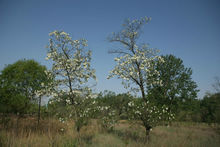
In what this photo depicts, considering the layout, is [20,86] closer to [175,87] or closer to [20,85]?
[20,85]

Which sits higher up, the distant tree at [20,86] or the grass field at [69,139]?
the distant tree at [20,86]

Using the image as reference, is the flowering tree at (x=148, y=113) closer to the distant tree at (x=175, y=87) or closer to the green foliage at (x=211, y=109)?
the green foliage at (x=211, y=109)

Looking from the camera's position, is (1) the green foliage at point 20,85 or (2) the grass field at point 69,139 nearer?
(2) the grass field at point 69,139

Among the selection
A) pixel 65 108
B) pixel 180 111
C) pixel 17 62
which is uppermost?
pixel 17 62

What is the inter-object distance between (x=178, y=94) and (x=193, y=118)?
12725 mm

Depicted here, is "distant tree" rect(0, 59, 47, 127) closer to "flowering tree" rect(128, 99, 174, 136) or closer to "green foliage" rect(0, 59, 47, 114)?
"green foliage" rect(0, 59, 47, 114)

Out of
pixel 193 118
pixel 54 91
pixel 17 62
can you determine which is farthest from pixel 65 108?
pixel 193 118

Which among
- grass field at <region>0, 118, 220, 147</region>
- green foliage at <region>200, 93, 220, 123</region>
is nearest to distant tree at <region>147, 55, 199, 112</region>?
green foliage at <region>200, 93, 220, 123</region>

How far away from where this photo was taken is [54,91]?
25.4 ft

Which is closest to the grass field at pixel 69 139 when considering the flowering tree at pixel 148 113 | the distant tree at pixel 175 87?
the flowering tree at pixel 148 113

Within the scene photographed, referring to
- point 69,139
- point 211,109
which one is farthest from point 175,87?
point 69,139

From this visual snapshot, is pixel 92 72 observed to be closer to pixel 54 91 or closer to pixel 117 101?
pixel 54 91

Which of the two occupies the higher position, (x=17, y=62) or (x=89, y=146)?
(x=17, y=62)

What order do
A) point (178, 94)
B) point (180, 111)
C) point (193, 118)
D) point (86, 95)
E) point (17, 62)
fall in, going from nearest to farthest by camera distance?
point (86, 95) < point (17, 62) < point (178, 94) < point (180, 111) < point (193, 118)
